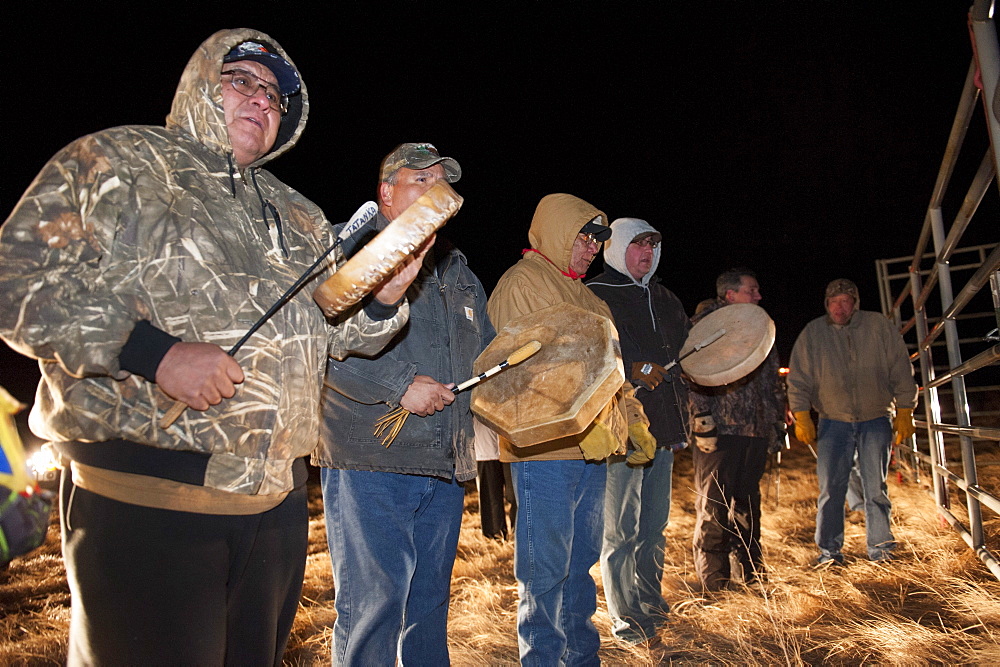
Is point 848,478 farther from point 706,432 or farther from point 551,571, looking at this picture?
point 551,571

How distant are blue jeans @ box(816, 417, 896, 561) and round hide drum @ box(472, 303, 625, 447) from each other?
3441mm

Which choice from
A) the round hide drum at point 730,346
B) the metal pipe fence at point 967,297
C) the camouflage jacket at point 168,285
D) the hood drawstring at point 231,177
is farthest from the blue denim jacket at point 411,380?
the metal pipe fence at point 967,297

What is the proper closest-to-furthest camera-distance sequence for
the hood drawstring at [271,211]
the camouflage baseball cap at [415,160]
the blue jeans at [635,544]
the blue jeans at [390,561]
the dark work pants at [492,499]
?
1. the hood drawstring at [271,211]
2. the blue jeans at [390,561]
3. the camouflage baseball cap at [415,160]
4. the blue jeans at [635,544]
5. the dark work pants at [492,499]

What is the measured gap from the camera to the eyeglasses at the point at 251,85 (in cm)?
179

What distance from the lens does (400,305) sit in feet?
6.81

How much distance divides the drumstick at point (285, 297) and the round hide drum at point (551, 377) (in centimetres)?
108

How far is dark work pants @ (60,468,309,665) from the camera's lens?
4.41 feet

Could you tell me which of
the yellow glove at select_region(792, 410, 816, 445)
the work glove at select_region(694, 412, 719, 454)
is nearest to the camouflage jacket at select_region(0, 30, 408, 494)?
the work glove at select_region(694, 412, 719, 454)

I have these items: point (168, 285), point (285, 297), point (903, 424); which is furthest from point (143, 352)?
point (903, 424)

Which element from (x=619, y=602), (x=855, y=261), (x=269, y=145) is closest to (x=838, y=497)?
→ (x=619, y=602)

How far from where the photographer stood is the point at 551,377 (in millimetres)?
2750

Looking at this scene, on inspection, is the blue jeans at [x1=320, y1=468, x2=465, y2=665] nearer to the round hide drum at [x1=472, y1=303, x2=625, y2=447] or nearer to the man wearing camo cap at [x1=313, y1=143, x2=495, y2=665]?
Result: the man wearing camo cap at [x1=313, y1=143, x2=495, y2=665]

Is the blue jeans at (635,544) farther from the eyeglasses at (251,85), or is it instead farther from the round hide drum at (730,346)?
the eyeglasses at (251,85)

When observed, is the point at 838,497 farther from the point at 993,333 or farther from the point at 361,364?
the point at 361,364
